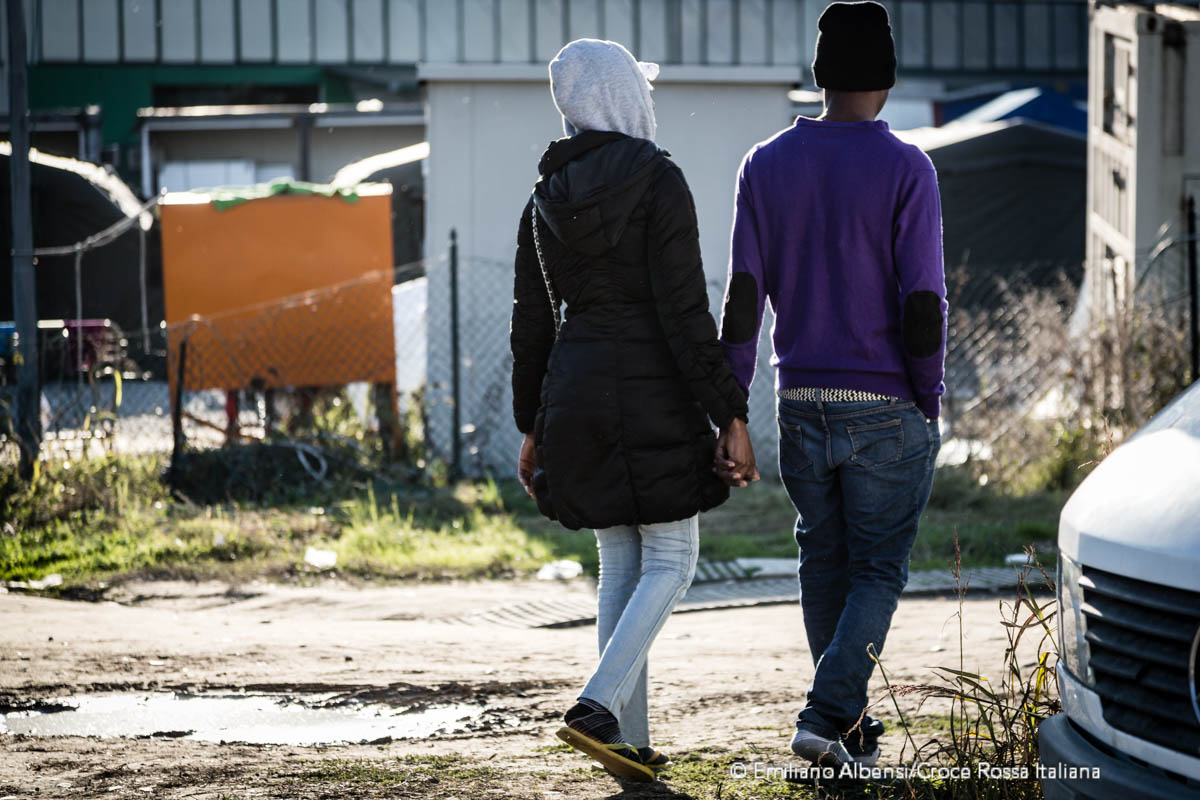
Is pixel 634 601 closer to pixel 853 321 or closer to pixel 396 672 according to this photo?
pixel 853 321

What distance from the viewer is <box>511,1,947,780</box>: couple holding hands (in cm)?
379

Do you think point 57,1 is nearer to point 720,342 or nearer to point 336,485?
point 336,485

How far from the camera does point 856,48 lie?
3.86 m

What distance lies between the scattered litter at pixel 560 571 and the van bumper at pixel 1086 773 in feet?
15.2

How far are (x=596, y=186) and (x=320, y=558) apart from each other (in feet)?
14.8

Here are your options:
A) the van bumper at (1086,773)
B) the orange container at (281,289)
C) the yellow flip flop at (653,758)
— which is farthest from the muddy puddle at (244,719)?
the orange container at (281,289)

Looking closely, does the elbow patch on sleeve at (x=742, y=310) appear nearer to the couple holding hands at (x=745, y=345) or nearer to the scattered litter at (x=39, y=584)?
the couple holding hands at (x=745, y=345)

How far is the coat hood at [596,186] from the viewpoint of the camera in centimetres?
379

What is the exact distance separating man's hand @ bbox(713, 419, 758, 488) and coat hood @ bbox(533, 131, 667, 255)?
1.85 feet

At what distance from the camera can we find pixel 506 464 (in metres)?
10.5

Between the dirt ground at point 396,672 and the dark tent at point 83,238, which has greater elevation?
the dark tent at point 83,238

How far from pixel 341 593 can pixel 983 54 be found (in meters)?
41.3

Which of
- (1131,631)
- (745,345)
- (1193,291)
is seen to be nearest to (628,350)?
(745,345)

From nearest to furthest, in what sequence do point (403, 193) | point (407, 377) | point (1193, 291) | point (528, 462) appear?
point (528, 462), point (1193, 291), point (407, 377), point (403, 193)
